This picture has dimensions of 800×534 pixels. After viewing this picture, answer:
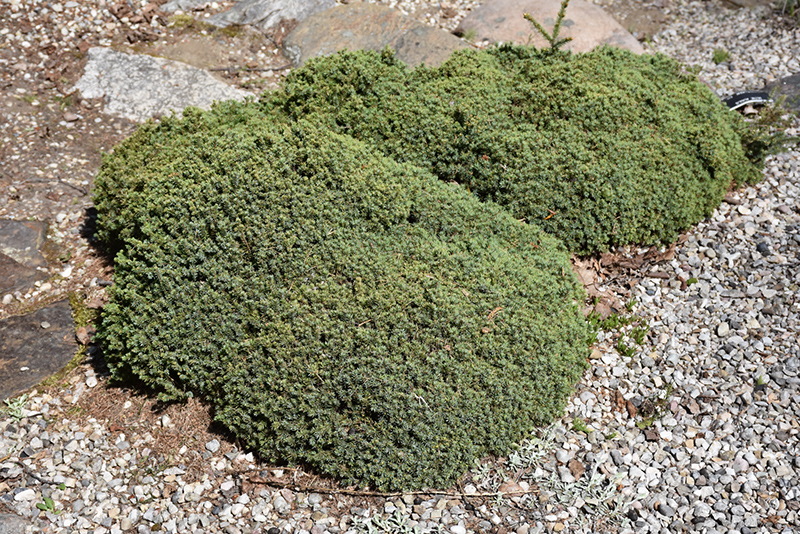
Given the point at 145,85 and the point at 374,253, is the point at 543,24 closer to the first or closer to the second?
the point at 145,85

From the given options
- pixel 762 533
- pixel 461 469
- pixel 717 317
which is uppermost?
pixel 717 317

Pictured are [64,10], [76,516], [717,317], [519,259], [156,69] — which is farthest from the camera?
[64,10]

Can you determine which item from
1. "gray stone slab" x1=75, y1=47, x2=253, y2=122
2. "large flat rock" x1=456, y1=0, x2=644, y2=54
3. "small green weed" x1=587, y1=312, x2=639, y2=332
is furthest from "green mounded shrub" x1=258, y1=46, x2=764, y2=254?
"large flat rock" x1=456, y1=0, x2=644, y2=54

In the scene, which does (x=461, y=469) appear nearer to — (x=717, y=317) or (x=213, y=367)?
(x=213, y=367)

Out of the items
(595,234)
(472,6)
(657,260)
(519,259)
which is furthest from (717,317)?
(472,6)

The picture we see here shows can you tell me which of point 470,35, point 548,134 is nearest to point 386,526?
point 548,134
